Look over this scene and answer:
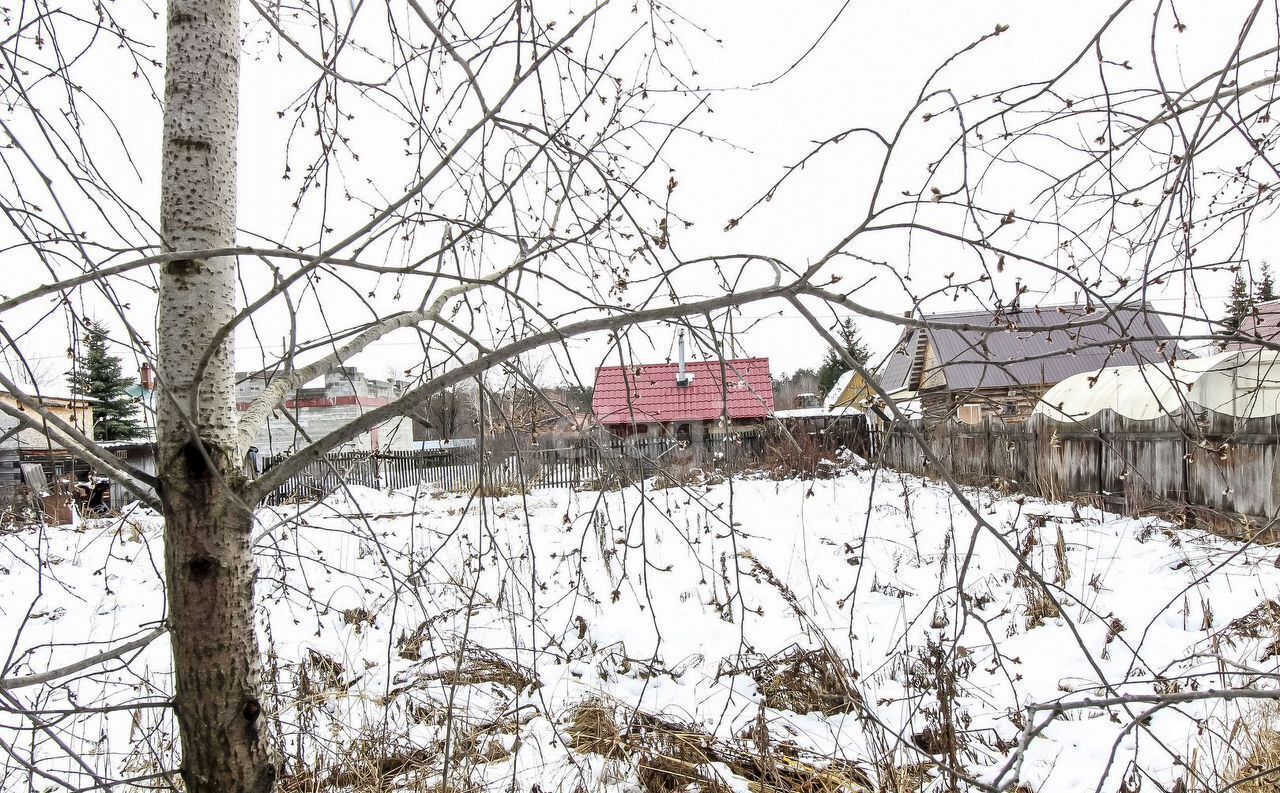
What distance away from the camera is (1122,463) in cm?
578

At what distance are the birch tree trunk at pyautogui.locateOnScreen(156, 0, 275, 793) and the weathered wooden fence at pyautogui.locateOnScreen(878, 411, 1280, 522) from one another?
15.1ft

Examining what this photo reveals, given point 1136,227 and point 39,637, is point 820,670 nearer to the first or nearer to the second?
point 1136,227

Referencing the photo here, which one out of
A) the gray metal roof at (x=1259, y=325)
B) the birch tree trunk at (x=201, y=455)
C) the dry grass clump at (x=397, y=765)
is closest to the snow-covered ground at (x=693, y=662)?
the dry grass clump at (x=397, y=765)

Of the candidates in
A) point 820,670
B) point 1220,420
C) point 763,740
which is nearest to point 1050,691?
point 820,670

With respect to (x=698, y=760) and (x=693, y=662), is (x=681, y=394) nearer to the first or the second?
(x=693, y=662)

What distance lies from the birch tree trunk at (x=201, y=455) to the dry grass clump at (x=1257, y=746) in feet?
9.89

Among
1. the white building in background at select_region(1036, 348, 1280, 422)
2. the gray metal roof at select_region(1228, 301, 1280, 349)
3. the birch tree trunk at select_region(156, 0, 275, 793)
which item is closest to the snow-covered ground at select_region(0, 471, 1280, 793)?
the birch tree trunk at select_region(156, 0, 275, 793)

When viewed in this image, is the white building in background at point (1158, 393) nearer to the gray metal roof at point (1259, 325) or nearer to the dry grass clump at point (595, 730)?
the gray metal roof at point (1259, 325)

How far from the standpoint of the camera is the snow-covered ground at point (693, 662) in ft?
5.91

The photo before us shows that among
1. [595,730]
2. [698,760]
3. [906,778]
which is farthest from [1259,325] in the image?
[595,730]

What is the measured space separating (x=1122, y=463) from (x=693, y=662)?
4.54 m

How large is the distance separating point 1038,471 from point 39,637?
10.4 metres

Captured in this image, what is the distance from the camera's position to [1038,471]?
9.05m

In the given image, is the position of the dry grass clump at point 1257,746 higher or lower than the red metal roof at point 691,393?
lower
